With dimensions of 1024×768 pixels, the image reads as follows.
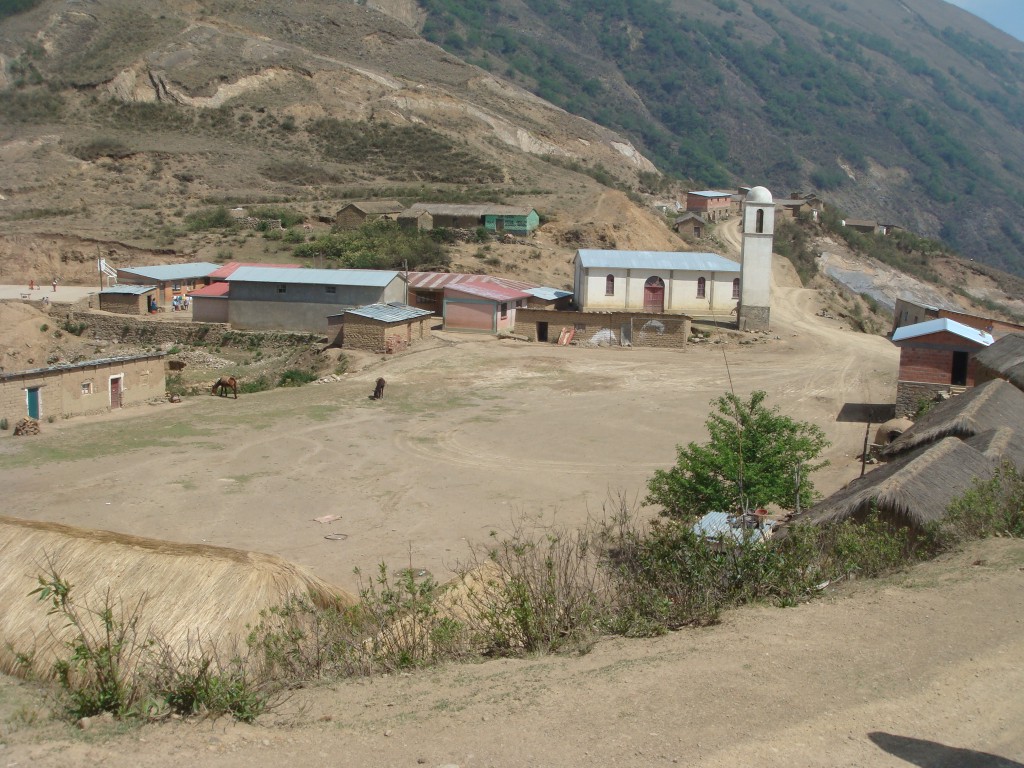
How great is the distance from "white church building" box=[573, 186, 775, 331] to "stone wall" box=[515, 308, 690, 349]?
11.0 ft

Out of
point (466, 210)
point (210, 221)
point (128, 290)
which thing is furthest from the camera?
point (466, 210)

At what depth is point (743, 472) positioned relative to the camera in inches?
557

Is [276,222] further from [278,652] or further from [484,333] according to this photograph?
[278,652]

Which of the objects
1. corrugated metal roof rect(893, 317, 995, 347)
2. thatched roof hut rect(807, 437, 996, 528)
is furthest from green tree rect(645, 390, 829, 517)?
corrugated metal roof rect(893, 317, 995, 347)

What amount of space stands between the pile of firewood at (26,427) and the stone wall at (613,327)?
60.1ft

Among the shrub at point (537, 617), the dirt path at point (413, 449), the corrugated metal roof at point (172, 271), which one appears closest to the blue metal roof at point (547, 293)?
the dirt path at point (413, 449)

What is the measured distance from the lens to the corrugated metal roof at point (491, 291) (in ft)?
121

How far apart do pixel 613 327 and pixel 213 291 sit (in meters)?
15.9

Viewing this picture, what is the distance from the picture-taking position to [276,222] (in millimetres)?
51656

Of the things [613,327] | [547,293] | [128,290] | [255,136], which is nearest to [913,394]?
[613,327]

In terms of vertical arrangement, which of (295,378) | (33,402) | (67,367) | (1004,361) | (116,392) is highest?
(1004,361)

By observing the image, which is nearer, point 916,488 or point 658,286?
point 916,488

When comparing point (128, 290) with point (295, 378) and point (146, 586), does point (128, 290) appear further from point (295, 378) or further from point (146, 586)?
point (146, 586)

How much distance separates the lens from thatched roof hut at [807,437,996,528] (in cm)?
1178
